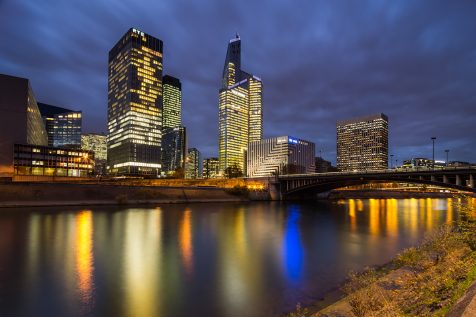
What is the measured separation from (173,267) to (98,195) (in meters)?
60.4

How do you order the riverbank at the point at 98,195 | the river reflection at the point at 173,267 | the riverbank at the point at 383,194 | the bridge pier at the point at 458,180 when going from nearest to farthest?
the river reflection at the point at 173,267 < the bridge pier at the point at 458,180 < the riverbank at the point at 98,195 < the riverbank at the point at 383,194

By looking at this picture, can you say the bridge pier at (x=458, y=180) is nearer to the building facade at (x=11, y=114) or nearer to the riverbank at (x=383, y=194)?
the riverbank at (x=383, y=194)

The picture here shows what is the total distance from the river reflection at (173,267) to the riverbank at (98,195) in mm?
29099

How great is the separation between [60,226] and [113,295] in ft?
92.1

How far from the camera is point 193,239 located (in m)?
31.6

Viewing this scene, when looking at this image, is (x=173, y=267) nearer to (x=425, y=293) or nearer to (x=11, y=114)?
(x=425, y=293)

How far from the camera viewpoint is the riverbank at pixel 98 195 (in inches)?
2447

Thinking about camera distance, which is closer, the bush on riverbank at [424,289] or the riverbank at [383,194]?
the bush on riverbank at [424,289]

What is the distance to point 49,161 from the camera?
459 feet

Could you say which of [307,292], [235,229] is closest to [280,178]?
[235,229]

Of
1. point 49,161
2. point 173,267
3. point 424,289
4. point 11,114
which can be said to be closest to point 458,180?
point 173,267

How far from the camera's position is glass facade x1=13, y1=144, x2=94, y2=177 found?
125206mm

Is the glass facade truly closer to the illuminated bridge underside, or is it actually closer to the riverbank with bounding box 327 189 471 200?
the illuminated bridge underside

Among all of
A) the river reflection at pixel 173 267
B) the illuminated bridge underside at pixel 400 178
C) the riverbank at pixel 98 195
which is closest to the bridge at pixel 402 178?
the illuminated bridge underside at pixel 400 178
